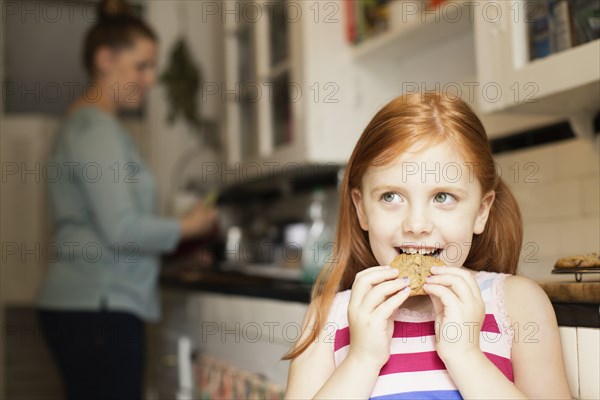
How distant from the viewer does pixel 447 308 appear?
0.93m

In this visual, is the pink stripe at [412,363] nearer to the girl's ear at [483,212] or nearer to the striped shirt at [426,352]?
the striped shirt at [426,352]

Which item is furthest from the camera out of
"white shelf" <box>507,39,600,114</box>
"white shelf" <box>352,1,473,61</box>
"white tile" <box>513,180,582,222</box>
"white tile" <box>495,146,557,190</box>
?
"white shelf" <box>352,1,473,61</box>

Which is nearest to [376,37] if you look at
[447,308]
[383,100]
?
[383,100]

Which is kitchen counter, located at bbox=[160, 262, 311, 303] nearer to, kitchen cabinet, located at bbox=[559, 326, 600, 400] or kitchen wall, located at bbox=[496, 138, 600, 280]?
kitchen wall, located at bbox=[496, 138, 600, 280]

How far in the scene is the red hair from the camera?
1.04 m

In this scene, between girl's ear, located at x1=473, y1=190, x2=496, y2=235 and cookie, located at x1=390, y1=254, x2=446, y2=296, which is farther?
girl's ear, located at x1=473, y1=190, x2=496, y2=235

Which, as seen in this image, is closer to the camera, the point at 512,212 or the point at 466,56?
the point at 512,212

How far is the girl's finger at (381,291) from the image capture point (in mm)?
964

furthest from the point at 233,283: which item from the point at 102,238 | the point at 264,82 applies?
the point at 264,82

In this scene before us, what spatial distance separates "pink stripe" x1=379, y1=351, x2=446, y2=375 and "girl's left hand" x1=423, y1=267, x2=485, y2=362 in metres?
0.05

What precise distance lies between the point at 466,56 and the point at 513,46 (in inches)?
24.5

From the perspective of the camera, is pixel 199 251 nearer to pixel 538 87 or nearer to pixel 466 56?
pixel 466 56

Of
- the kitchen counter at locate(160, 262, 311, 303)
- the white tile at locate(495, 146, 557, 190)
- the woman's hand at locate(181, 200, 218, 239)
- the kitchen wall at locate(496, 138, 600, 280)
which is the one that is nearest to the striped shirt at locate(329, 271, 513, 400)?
the kitchen wall at locate(496, 138, 600, 280)

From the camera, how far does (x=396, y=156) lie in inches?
40.3
